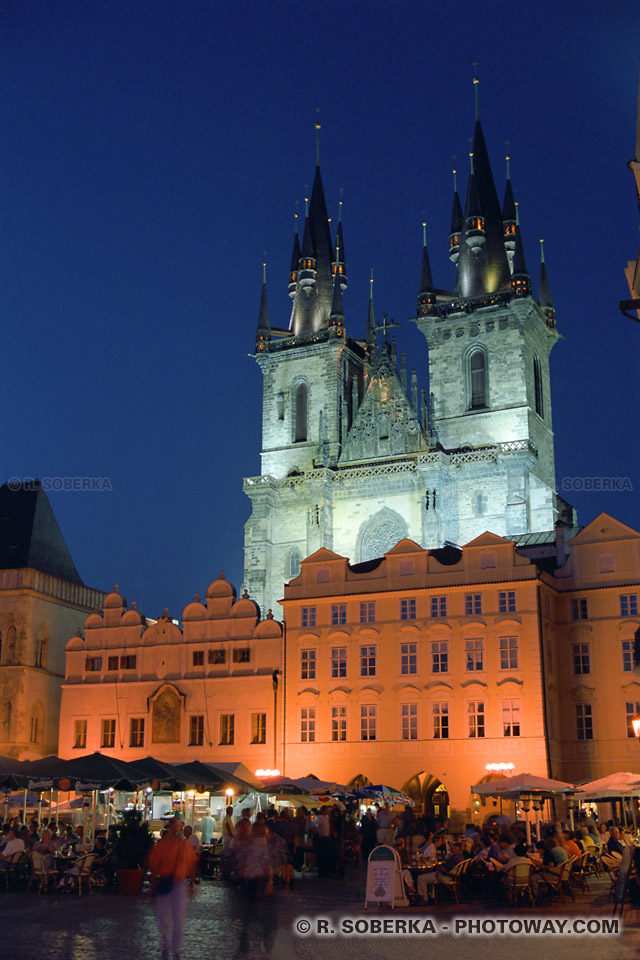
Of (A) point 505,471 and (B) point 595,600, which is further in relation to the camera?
(A) point 505,471

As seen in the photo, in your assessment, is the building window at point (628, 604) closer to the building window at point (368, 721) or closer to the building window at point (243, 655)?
the building window at point (368, 721)

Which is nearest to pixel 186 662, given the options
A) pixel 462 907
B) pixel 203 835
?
pixel 203 835

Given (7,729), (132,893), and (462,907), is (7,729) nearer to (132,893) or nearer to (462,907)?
(132,893)

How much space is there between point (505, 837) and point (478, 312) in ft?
152

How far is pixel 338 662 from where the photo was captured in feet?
148

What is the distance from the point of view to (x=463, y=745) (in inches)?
1667

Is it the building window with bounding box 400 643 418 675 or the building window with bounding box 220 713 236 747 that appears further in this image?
the building window with bounding box 220 713 236 747

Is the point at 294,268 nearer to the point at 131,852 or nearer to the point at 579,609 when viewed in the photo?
the point at 579,609

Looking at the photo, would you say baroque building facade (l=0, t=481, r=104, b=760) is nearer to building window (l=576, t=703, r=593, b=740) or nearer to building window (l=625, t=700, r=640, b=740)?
building window (l=576, t=703, r=593, b=740)

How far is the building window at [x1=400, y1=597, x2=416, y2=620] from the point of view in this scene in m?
44.5

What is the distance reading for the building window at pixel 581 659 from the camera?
43719mm

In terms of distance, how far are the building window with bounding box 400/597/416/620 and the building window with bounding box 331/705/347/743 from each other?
167 inches

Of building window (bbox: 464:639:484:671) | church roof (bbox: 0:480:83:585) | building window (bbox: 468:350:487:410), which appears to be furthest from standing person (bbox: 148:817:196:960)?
building window (bbox: 468:350:487:410)

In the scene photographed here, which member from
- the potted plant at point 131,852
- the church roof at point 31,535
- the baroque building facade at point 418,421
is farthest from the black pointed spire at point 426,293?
the potted plant at point 131,852
